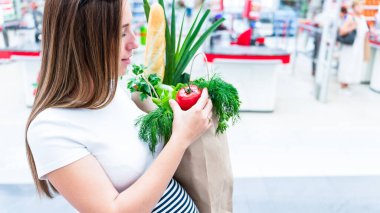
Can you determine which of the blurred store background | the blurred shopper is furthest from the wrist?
the blurred shopper

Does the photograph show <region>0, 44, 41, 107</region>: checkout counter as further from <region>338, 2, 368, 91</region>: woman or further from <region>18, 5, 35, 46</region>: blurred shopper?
<region>338, 2, 368, 91</region>: woman

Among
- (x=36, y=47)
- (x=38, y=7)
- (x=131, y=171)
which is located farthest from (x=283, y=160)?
(x=38, y=7)

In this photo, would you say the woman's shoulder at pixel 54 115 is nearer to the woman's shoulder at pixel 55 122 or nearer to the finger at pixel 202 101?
the woman's shoulder at pixel 55 122

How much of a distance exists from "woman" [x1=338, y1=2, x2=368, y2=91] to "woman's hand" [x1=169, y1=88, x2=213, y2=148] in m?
4.91

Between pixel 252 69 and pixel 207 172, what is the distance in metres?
3.42

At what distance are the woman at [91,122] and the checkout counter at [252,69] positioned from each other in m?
3.31

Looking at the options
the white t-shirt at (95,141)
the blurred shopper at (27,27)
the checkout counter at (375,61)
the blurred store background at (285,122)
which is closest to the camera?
the white t-shirt at (95,141)

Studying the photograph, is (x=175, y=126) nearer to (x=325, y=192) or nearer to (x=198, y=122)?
(x=198, y=122)

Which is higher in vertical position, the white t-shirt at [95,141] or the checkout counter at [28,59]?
the white t-shirt at [95,141]

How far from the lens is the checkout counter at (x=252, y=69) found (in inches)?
159

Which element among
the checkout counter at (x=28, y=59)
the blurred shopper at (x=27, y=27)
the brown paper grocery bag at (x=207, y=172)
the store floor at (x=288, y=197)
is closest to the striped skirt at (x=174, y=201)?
the brown paper grocery bag at (x=207, y=172)

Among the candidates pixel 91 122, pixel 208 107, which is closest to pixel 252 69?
pixel 208 107

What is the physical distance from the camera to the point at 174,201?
91 centimetres

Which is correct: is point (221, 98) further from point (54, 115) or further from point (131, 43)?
point (54, 115)
